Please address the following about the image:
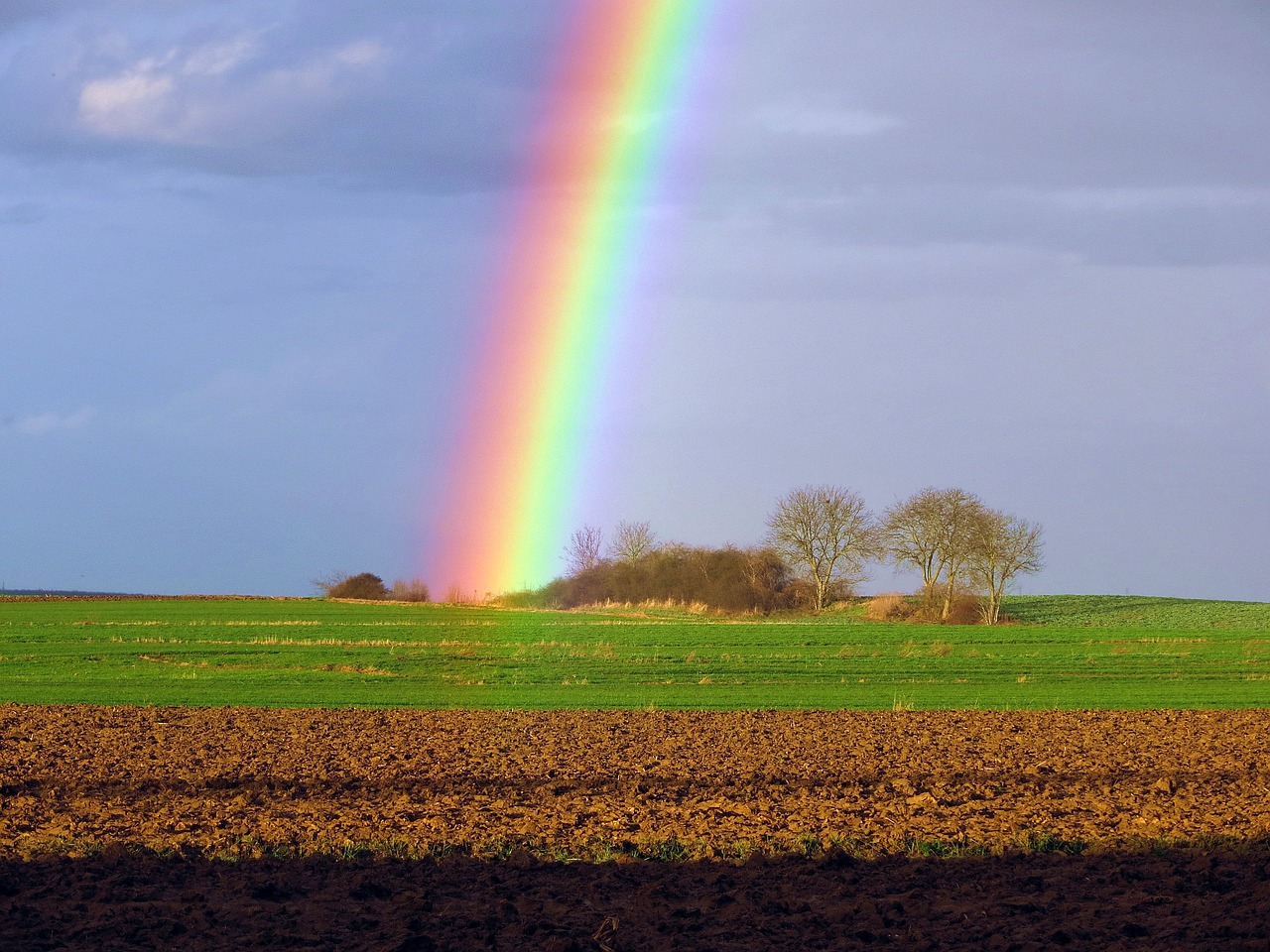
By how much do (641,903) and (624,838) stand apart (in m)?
2.82

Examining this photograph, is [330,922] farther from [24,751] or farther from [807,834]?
[24,751]

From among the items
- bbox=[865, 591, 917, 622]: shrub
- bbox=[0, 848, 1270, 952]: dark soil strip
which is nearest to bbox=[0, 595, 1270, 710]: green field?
bbox=[0, 848, 1270, 952]: dark soil strip

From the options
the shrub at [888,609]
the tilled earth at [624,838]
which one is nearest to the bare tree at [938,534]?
the shrub at [888,609]

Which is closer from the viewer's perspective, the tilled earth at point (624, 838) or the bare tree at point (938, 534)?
the tilled earth at point (624, 838)

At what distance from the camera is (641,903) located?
34.9 ft

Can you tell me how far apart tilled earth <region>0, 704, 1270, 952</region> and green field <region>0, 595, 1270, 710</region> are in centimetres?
724

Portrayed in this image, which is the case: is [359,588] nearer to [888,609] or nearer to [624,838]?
[888,609]

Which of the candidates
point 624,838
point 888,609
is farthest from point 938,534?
point 624,838

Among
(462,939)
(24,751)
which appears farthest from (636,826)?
(24,751)

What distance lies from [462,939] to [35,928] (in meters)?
3.41

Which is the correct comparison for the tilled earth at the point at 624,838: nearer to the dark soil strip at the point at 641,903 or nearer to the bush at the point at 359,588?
the dark soil strip at the point at 641,903

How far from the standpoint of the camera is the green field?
30422mm

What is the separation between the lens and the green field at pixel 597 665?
30422mm

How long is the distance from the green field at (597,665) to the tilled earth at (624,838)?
285 inches
